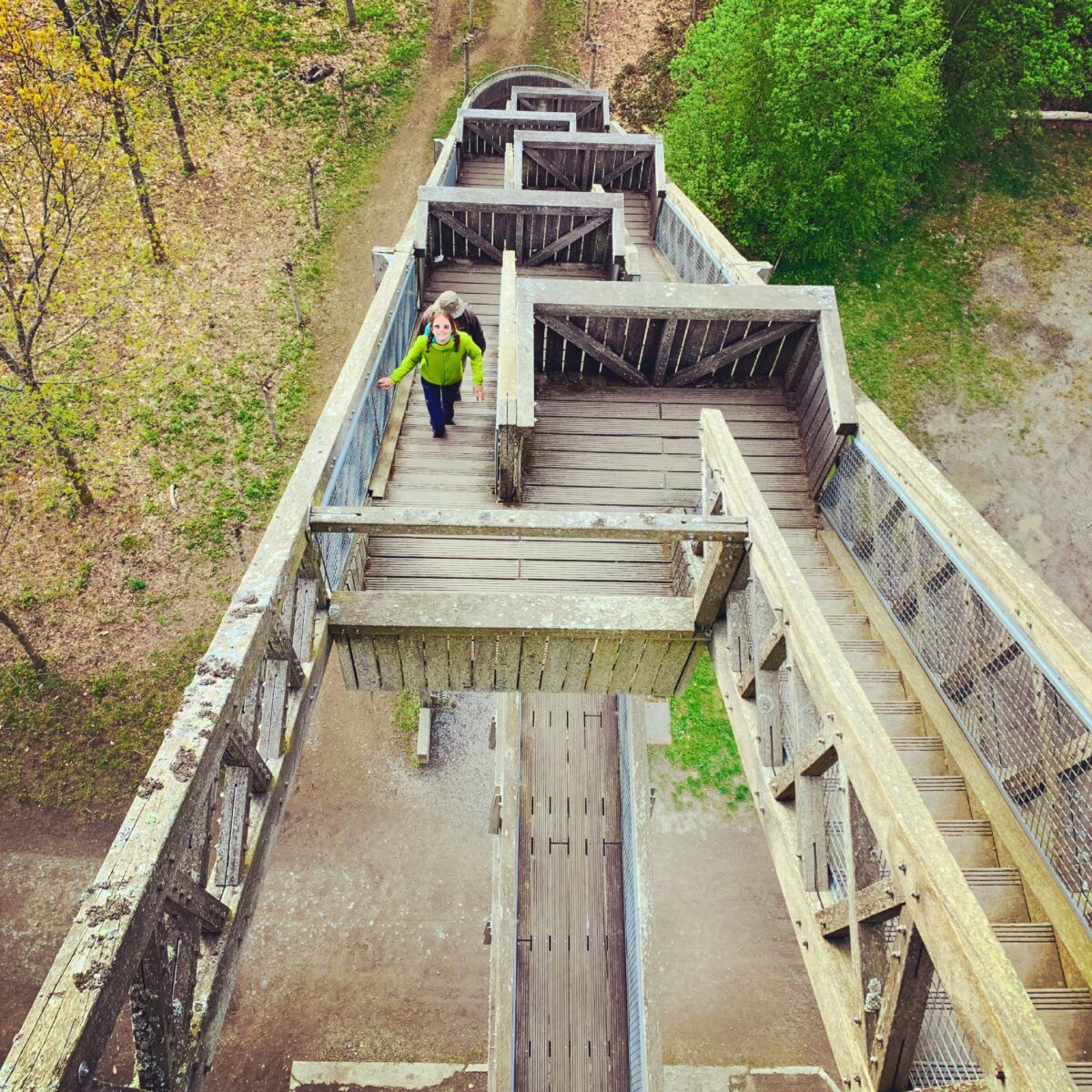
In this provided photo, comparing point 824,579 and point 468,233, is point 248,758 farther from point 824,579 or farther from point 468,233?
point 468,233

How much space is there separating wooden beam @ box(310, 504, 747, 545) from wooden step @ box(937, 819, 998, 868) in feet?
6.43

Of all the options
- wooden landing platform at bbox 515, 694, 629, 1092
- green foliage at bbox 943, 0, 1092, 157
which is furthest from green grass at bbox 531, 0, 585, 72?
wooden landing platform at bbox 515, 694, 629, 1092

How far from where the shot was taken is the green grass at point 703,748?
1253 centimetres

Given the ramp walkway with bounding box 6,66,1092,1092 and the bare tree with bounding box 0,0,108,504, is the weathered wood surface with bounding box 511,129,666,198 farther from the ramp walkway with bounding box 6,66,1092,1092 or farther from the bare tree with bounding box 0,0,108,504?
the bare tree with bounding box 0,0,108,504

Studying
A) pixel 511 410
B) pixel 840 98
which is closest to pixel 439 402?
pixel 511 410

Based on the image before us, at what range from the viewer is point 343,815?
38.2 feet

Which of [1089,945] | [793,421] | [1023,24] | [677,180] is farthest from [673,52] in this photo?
[1089,945]

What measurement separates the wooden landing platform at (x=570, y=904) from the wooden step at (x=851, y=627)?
4.65 meters

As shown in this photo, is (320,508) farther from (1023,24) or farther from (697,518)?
(1023,24)

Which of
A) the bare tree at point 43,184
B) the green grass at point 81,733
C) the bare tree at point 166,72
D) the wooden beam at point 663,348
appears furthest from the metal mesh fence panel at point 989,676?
the bare tree at point 166,72

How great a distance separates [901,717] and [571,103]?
15924 mm

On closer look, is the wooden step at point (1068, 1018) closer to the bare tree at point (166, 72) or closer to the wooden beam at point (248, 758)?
the wooden beam at point (248, 758)

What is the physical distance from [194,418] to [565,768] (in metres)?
9.99

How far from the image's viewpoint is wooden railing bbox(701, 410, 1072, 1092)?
221 centimetres
